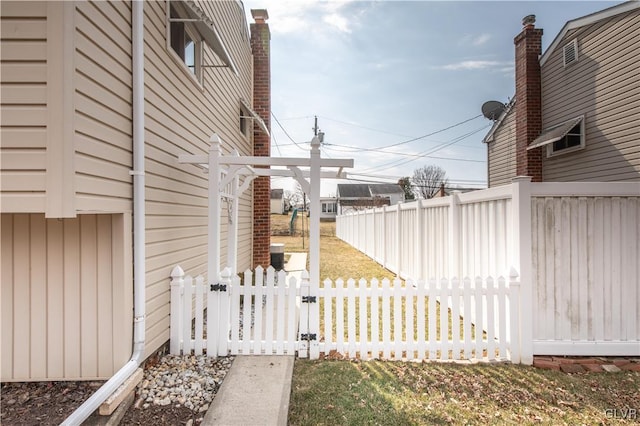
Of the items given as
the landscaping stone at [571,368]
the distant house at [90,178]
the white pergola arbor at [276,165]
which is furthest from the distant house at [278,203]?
the landscaping stone at [571,368]

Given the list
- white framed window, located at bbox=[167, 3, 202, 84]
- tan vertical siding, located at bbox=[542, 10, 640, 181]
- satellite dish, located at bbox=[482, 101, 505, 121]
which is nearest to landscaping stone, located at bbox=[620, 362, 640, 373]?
tan vertical siding, located at bbox=[542, 10, 640, 181]

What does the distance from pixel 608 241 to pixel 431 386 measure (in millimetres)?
2748

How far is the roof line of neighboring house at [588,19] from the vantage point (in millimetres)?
7078

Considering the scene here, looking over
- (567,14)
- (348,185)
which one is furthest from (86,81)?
(348,185)

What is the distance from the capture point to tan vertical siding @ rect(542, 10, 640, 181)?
7.17 m

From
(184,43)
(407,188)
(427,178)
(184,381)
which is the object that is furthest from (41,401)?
(427,178)

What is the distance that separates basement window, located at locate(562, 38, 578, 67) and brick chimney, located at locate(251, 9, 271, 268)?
812 cm

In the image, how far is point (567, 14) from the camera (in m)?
8.63

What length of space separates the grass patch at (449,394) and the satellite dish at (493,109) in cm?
1237

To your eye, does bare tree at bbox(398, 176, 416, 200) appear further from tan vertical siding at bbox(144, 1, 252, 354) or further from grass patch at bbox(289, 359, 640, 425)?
grass patch at bbox(289, 359, 640, 425)

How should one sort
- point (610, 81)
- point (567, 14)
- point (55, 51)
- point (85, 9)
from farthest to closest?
1. point (567, 14)
2. point (610, 81)
3. point (85, 9)
4. point (55, 51)

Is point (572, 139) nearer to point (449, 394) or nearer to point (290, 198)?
point (449, 394)

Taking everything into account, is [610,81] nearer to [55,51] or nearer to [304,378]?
[304,378]

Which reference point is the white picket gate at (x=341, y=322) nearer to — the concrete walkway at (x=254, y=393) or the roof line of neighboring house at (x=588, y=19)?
the concrete walkway at (x=254, y=393)
